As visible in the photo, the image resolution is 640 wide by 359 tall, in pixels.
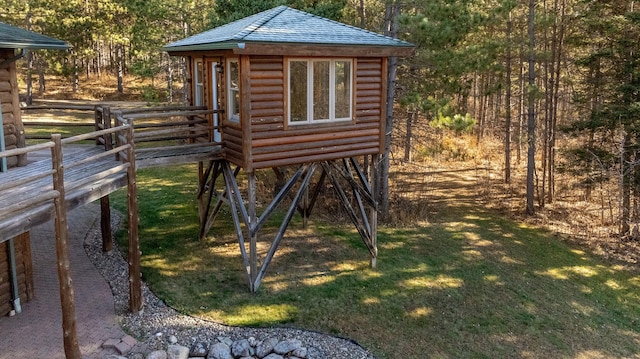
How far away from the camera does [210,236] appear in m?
14.3

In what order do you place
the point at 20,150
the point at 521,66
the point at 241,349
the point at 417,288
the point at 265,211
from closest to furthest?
the point at 20,150 < the point at 241,349 < the point at 265,211 < the point at 417,288 < the point at 521,66

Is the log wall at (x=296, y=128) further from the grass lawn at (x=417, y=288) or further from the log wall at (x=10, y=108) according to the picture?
the log wall at (x=10, y=108)

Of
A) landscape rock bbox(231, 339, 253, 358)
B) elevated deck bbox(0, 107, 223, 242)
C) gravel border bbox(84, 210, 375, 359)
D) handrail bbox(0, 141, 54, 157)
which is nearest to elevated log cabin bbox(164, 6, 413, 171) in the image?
elevated deck bbox(0, 107, 223, 242)

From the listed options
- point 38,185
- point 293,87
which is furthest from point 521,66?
point 38,185

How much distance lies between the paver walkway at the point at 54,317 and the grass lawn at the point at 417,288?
48.5 inches

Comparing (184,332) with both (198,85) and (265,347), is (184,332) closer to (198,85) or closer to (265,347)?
(265,347)

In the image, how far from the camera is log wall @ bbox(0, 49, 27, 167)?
9242mm

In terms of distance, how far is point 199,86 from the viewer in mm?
12359

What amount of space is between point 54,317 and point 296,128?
19.2ft

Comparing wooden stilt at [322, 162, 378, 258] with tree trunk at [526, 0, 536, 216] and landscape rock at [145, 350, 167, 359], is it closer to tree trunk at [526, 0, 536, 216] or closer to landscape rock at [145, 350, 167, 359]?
landscape rock at [145, 350, 167, 359]

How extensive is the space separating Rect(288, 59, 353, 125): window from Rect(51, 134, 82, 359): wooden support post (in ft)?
15.5

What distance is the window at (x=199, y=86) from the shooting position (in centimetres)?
1222

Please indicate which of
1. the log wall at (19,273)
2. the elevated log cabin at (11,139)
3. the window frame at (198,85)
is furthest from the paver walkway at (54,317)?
the window frame at (198,85)

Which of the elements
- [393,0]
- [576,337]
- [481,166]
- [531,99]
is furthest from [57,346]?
[481,166]
